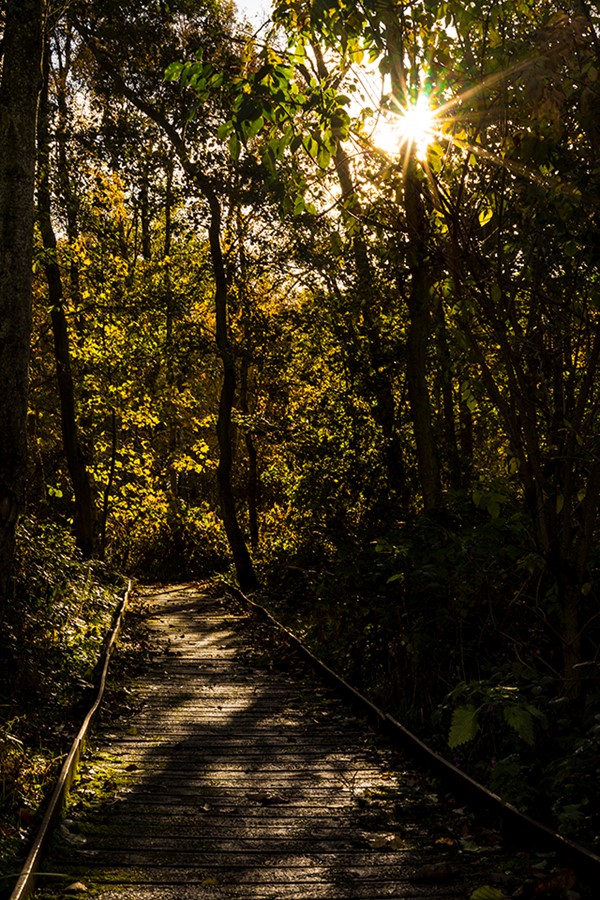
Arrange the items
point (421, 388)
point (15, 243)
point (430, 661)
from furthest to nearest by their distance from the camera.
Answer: point (421, 388) → point (430, 661) → point (15, 243)

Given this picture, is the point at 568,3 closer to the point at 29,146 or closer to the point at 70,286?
the point at 29,146

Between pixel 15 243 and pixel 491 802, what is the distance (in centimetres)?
593

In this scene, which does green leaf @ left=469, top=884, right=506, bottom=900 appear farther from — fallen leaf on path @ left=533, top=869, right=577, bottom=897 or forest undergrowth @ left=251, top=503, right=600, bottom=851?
forest undergrowth @ left=251, top=503, right=600, bottom=851

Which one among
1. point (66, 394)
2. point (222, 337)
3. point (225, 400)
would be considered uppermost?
point (222, 337)

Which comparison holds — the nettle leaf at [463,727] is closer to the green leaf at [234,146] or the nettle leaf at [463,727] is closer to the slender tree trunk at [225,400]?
the green leaf at [234,146]

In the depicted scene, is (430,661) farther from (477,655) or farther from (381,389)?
(381,389)

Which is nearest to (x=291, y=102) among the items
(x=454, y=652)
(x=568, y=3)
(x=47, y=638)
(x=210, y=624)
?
(x=568, y=3)

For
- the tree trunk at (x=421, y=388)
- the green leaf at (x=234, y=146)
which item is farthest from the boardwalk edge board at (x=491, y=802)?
the tree trunk at (x=421, y=388)

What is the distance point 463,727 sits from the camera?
209 inches

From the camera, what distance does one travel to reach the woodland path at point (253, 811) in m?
5.33

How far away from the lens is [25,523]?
1384 centimetres

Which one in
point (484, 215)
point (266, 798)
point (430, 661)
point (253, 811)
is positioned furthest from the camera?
point (430, 661)

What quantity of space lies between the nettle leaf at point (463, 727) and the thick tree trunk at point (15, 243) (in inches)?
173

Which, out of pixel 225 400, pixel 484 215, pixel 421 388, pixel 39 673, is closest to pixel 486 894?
pixel 484 215
